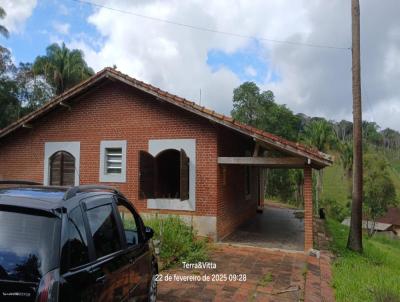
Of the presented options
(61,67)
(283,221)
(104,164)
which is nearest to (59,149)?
(104,164)

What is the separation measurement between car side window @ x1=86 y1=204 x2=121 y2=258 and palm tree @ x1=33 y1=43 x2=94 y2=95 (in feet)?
117

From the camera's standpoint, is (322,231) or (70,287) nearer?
(70,287)

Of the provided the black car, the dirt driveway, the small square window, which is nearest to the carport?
A: the dirt driveway

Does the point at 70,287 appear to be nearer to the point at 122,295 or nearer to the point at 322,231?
the point at 122,295

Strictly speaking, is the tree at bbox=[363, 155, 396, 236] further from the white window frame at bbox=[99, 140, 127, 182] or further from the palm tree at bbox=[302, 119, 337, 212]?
the white window frame at bbox=[99, 140, 127, 182]

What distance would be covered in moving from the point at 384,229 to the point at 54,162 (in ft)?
138

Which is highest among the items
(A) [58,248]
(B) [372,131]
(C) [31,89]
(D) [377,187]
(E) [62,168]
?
(B) [372,131]

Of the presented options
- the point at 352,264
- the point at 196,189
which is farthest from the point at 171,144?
the point at 352,264

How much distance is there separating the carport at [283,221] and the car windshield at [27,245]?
7087 mm

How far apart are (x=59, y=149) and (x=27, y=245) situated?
10.0m

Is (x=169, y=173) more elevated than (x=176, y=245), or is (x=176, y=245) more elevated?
(x=169, y=173)

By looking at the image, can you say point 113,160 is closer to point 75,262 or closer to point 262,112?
point 75,262

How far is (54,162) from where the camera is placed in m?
12.2

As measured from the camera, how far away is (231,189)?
11930 millimetres
